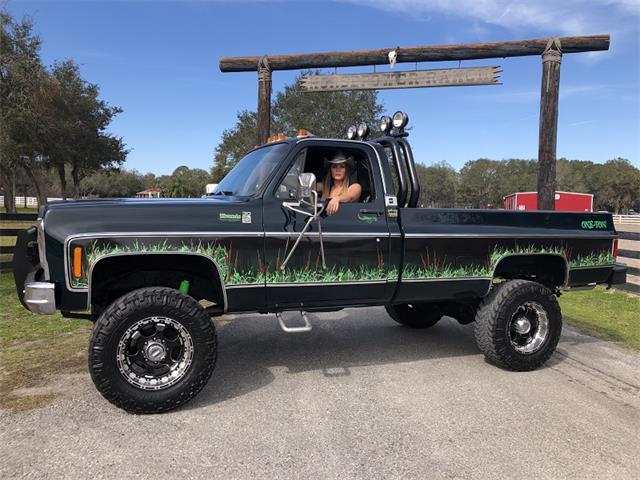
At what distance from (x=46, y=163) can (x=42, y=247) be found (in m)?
30.3

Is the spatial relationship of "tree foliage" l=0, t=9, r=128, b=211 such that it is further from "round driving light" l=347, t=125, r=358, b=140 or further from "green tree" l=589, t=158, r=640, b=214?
"green tree" l=589, t=158, r=640, b=214

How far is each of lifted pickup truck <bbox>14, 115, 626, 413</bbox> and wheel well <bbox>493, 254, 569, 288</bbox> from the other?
0.02 meters

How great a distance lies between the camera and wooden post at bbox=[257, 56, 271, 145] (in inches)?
348

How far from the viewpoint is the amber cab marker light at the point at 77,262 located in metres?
3.60

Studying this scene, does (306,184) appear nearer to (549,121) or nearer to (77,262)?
(77,262)

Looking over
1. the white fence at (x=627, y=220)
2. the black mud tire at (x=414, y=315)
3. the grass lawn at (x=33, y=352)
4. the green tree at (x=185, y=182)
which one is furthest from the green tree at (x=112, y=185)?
the black mud tire at (x=414, y=315)

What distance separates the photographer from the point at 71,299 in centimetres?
363

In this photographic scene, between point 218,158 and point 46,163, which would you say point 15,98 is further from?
point 218,158

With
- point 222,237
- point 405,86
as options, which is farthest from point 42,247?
point 405,86

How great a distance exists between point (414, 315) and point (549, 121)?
430 cm

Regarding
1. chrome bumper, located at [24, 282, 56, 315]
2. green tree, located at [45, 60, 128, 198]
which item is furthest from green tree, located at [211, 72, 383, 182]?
chrome bumper, located at [24, 282, 56, 315]

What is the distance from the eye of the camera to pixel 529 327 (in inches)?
200

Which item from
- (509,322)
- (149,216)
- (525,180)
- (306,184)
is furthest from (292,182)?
(525,180)

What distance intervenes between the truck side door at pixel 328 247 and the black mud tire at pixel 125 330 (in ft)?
2.20
